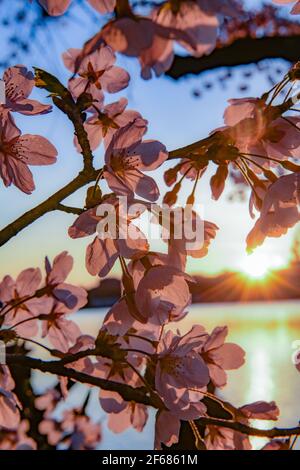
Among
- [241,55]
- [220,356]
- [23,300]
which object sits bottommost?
[220,356]

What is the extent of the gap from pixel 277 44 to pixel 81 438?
10.7 ft

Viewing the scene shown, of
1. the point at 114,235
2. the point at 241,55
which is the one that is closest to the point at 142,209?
the point at 114,235

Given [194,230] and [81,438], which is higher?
[81,438]

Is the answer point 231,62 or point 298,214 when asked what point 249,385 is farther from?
point 298,214

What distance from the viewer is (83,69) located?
3.84 ft

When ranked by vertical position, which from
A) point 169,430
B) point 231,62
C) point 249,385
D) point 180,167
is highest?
point 231,62

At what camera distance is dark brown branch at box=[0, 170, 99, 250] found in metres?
0.99

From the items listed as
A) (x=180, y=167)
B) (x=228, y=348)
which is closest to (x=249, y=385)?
(x=228, y=348)

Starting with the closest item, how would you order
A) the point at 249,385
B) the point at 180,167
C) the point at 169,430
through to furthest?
the point at 180,167, the point at 169,430, the point at 249,385

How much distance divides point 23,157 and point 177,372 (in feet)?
1.61

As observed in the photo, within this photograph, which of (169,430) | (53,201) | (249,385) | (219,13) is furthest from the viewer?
(249,385)

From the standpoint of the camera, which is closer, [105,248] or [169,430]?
[105,248]

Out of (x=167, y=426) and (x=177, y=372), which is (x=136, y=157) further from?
(x=167, y=426)

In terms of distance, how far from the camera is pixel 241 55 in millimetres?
3168
